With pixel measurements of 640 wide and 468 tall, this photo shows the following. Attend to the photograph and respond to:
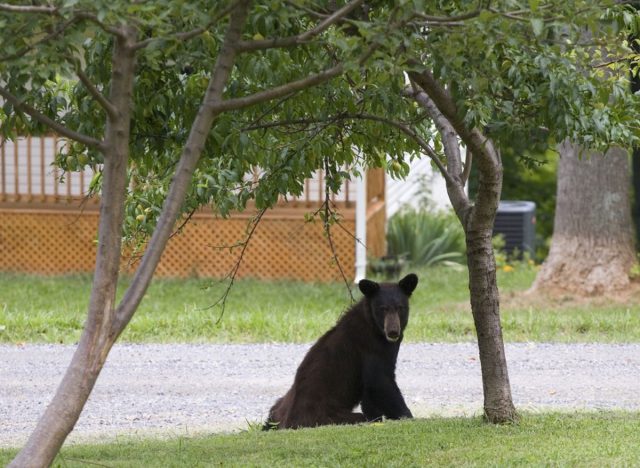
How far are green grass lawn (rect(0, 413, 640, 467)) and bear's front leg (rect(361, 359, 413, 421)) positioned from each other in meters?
0.26

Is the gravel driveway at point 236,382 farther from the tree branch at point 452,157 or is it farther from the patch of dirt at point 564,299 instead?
the patch of dirt at point 564,299

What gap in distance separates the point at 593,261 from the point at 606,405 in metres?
5.71

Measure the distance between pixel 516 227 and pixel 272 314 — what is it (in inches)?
323

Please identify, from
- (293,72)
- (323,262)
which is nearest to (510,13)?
(293,72)

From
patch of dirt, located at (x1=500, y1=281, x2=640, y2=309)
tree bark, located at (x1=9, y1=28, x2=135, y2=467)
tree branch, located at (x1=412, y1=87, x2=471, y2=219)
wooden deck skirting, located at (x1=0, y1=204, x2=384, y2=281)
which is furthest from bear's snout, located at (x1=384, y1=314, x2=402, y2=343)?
wooden deck skirting, located at (x1=0, y1=204, x2=384, y2=281)

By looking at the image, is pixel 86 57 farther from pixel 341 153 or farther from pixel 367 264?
pixel 367 264

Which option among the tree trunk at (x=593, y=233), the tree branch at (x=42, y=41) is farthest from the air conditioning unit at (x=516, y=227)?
the tree branch at (x=42, y=41)

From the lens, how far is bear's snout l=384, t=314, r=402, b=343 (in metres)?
7.20

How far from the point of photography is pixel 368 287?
7.41 metres

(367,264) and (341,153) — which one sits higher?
(341,153)

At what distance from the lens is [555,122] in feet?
17.5

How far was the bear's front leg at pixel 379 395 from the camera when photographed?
7.27m


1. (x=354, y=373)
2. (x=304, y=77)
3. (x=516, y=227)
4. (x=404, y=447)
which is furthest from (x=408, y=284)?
(x=516, y=227)

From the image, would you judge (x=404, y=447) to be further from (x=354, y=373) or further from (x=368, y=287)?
(x=368, y=287)
